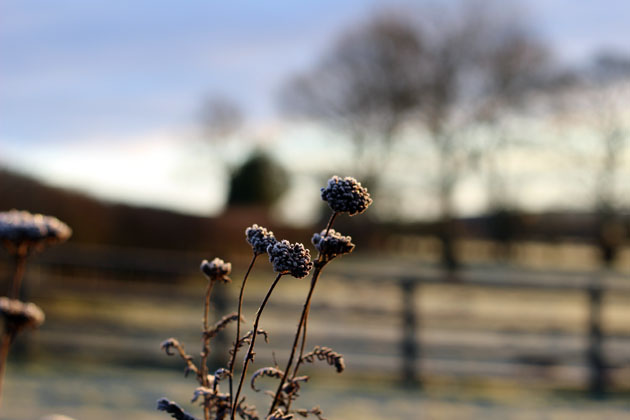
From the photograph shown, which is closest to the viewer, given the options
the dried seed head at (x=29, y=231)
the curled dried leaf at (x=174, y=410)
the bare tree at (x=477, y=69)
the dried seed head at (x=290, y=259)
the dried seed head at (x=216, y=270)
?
the dried seed head at (x=290, y=259)

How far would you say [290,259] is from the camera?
4.28 ft

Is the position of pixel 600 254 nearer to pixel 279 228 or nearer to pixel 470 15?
pixel 470 15

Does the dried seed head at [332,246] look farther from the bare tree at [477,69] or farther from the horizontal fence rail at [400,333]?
the bare tree at [477,69]

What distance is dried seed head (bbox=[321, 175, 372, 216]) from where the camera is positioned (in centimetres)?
136

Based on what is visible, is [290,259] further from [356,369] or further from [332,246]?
[356,369]

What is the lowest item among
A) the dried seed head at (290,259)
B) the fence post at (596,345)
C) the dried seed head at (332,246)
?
the dried seed head at (290,259)

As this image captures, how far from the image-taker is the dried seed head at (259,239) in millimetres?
1381

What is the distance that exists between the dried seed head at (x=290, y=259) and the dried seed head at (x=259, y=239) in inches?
1.8

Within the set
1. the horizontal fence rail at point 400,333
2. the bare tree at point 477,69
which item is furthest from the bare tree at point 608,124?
the horizontal fence rail at point 400,333

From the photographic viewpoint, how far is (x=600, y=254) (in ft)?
93.5

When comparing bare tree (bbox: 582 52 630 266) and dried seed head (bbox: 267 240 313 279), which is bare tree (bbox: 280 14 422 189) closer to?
bare tree (bbox: 582 52 630 266)

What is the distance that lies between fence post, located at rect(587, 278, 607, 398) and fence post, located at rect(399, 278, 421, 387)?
1.57 metres

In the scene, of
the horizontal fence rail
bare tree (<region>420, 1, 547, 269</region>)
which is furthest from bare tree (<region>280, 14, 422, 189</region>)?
the horizontal fence rail

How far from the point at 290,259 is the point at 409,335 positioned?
206 inches
